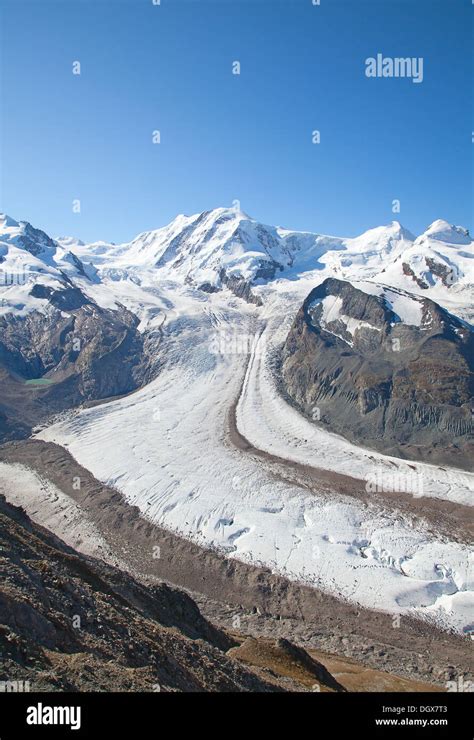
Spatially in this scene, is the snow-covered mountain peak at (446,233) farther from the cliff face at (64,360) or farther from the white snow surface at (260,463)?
the cliff face at (64,360)

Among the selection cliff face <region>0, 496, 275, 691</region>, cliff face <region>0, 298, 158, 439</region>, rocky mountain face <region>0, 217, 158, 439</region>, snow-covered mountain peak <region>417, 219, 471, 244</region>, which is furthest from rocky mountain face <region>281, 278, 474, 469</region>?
snow-covered mountain peak <region>417, 219, 471, 244</region>

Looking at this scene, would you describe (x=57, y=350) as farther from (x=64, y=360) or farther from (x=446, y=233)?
(x=446, y=233)

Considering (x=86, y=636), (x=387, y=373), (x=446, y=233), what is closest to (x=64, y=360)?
(x=387, y=373)

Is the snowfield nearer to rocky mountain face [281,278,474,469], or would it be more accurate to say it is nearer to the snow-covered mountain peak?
rocky mountain face [281,278,474,469]

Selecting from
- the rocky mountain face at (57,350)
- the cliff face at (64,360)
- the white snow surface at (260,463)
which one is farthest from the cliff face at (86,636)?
the cliff face at (64,360)

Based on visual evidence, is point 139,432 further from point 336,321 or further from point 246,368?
point 336,321
